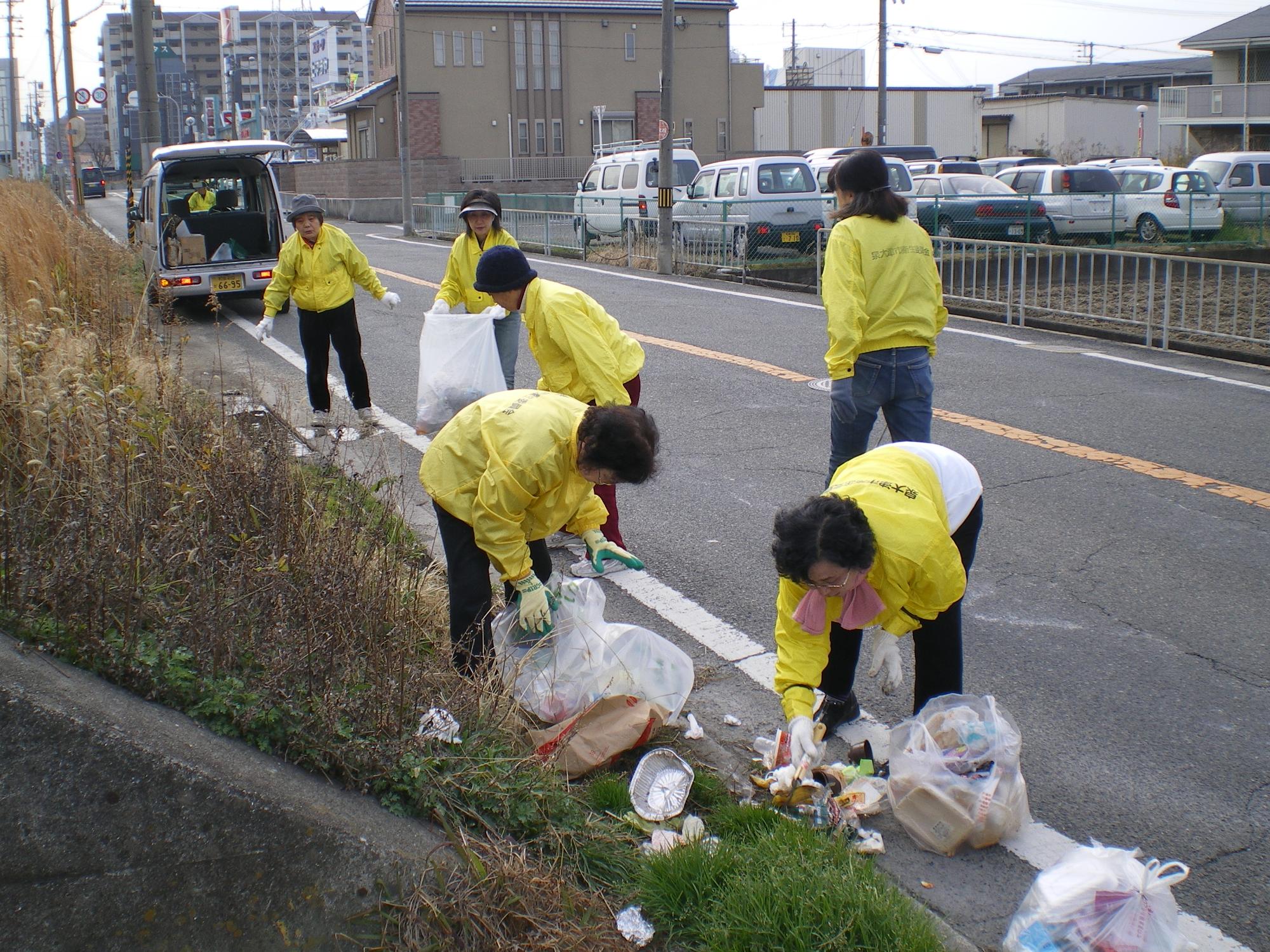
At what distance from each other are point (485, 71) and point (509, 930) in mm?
53440

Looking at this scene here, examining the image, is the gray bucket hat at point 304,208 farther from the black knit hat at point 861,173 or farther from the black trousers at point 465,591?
the black trousers at point 465,591

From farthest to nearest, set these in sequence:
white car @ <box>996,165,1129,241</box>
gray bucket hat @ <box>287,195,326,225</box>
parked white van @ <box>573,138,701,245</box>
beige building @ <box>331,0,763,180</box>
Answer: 1. beige building @ <box>331,0,763,180</box>
2. white car @ <box>996,165,1129,241</box>
3. parked white van @ <box>573,138,701,245</box>
4. gray bucket hat @ <box>287,195,326,225</box>

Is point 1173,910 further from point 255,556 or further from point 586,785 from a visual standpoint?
point 255,556

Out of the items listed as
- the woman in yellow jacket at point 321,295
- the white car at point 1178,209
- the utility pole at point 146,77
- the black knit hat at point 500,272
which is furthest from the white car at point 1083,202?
the black knit hat at point 500,272

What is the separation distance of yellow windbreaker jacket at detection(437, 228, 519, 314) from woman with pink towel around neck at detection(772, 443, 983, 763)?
13.8 feet

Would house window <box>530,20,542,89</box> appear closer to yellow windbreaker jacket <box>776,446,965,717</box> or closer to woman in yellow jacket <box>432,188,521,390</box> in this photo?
woman in yellow jacket <box>432,188,521,390</box>

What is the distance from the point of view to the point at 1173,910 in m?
2.72

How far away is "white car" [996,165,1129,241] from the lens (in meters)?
22.1

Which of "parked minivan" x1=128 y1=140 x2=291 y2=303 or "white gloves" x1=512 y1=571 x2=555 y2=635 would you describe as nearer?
"white gloves" x1=512 y1=571 x2=555 y2=635

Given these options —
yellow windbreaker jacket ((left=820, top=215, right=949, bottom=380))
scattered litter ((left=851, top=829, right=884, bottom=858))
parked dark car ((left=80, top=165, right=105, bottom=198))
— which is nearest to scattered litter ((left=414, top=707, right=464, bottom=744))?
scattered litter ((left=851, top=829, right=884, bottom=858))

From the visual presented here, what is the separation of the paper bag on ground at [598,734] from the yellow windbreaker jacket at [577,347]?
164 cm

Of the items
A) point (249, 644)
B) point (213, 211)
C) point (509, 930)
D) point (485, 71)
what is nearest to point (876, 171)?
point (249, 644)

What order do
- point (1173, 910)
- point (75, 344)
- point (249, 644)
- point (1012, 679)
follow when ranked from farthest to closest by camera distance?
1. point (75, 344)
2. point (1012, 679)
3. point (249, 644)
4. point (1173, 910)

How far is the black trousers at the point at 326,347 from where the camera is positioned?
8.30 meters
